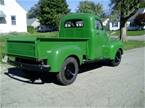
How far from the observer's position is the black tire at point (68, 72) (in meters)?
7.86

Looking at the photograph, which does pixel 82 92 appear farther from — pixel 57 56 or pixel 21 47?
pixel 21 47

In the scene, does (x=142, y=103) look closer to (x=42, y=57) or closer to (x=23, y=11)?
(x=42, y=57)

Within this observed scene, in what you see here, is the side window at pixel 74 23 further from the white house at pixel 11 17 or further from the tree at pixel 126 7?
the white house at pixel 11 17

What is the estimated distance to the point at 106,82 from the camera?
329 inches

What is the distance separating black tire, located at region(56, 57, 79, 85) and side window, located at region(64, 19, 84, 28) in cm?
187

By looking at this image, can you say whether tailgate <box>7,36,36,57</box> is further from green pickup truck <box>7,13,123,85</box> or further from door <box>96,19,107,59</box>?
door <box>96,19,107,59</box>

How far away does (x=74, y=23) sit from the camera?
1004cm

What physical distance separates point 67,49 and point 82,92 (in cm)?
142

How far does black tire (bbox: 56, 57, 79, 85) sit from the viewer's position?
25.8 feet

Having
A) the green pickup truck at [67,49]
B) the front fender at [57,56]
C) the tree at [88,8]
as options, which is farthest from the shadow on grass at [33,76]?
the tree at [88,8]

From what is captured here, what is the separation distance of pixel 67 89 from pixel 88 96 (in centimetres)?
91

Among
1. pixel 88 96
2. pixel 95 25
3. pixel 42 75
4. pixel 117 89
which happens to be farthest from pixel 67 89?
pixel 95 25

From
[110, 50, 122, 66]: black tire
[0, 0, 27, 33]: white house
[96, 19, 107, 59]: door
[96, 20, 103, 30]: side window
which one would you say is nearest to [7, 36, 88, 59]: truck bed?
[96, 19, 107, 59]: door

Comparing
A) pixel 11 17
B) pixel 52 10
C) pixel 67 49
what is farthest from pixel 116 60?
pixel 52 10
